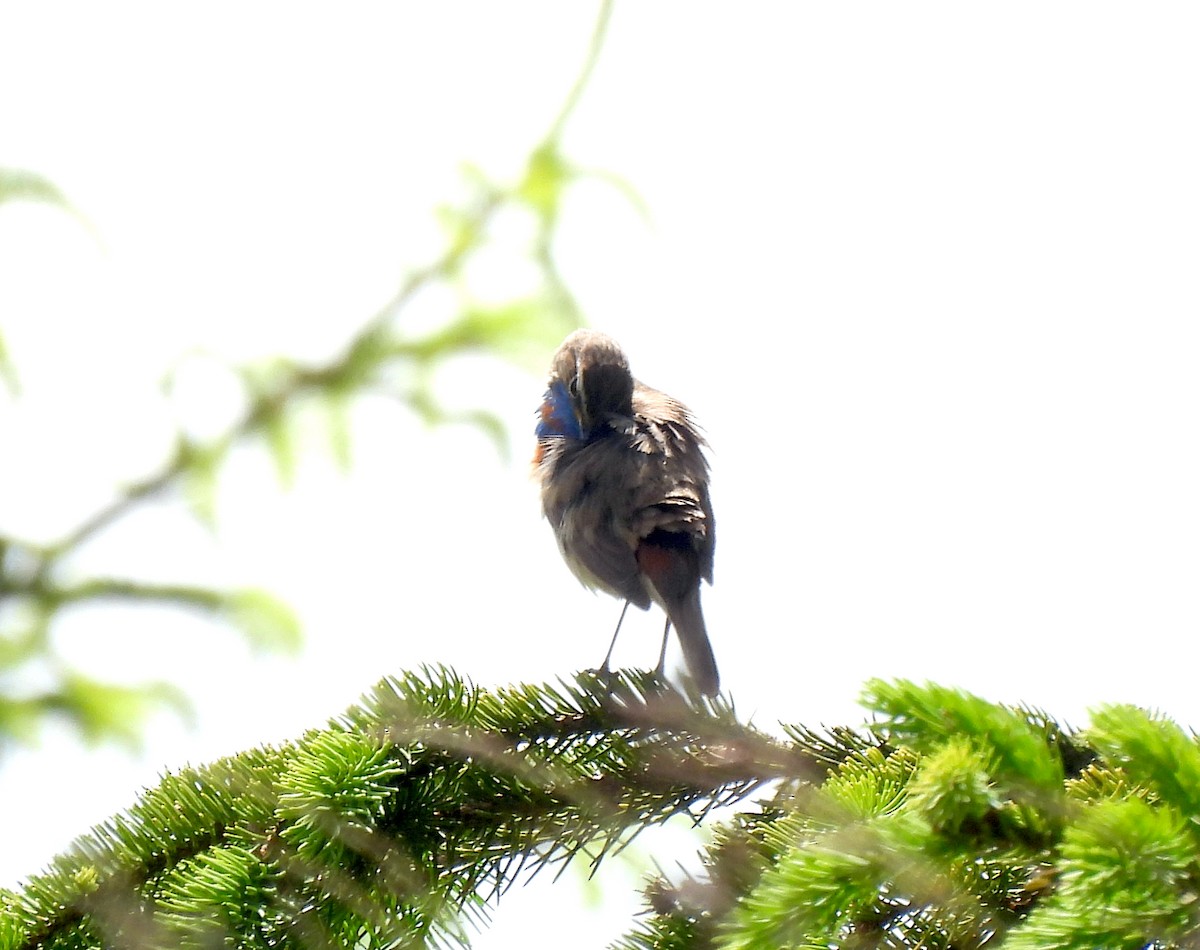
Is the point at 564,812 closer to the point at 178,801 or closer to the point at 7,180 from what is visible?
the point at 178,801

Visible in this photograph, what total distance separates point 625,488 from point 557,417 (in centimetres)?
106

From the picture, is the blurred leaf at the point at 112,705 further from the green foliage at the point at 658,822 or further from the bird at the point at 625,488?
the green foliage at the point at 658,822

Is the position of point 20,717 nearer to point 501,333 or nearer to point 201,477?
point 201,477

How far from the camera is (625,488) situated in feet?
15.4

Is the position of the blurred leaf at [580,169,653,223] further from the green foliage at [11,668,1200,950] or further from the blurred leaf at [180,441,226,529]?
the green foliage at [11,668,1200,950]

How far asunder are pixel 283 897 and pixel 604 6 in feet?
11.4

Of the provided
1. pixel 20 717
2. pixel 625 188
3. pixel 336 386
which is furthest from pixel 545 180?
pixel 20 717

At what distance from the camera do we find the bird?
4367 mm

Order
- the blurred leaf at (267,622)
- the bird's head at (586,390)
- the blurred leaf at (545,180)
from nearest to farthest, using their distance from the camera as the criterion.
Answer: the blurred leaf at (267,622) → the blurred leaf at (545,180) → the bird's head at (586,390)

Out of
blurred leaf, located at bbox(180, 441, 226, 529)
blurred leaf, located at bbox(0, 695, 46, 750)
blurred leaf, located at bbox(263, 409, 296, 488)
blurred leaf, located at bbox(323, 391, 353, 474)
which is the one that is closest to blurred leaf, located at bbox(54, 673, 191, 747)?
blurred leaf, located at bbox(0, 695, 46, 750)

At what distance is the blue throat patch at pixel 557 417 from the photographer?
18.0 feet

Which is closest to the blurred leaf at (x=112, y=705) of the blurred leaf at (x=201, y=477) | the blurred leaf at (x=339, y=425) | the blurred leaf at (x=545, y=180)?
the blurred leaf at (x=201, y=477)

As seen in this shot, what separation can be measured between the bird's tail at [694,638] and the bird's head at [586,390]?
131 centimetres

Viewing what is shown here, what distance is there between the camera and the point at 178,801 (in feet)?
7.04
